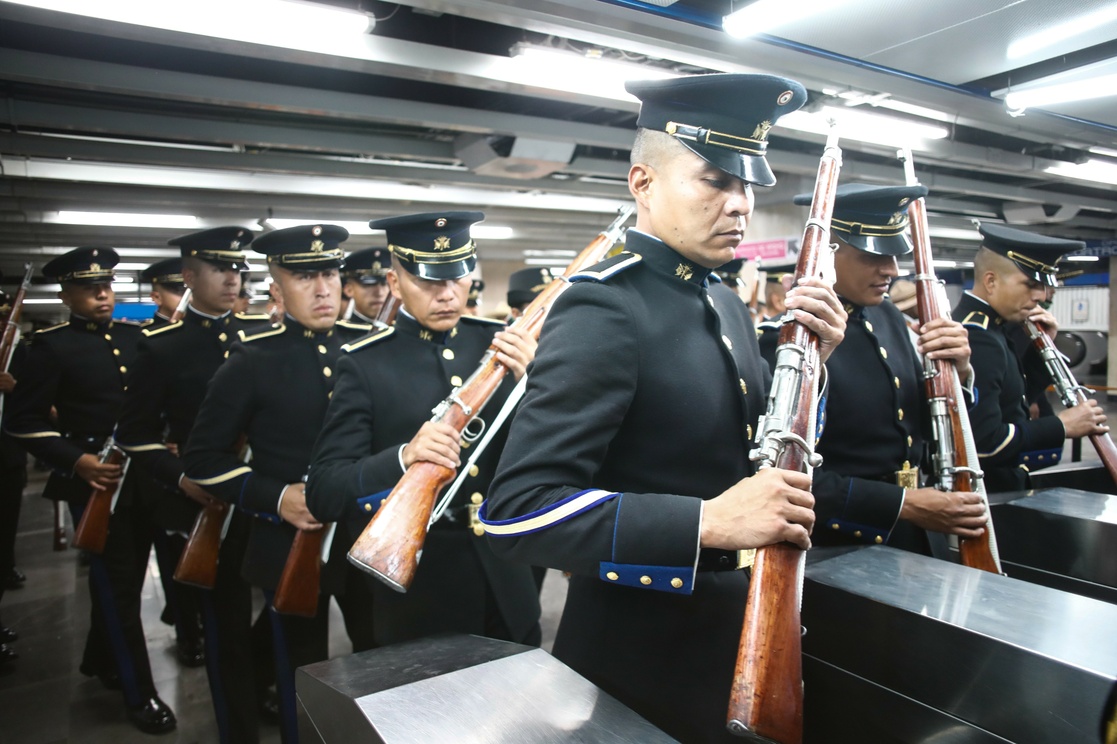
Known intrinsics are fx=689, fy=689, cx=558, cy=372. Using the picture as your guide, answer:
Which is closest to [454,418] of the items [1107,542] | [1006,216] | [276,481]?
[276,481]

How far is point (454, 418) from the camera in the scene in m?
2.14

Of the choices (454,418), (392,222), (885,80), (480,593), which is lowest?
(480,593)

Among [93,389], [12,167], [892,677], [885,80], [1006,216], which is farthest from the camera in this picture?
[1006,216]

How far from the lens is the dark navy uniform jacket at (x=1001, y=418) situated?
10.1 ft

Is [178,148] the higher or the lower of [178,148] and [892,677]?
the higher

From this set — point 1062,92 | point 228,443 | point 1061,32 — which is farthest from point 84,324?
point 1062,92

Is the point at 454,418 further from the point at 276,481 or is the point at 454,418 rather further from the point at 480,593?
the point at 276,481

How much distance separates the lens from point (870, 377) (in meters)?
2.37

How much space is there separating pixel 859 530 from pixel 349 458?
169 centimetres

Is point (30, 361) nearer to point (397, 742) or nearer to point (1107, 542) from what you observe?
point (397, 742)

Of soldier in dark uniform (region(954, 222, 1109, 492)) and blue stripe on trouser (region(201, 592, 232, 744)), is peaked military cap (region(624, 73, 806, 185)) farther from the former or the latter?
blue stripe on trouser (region(201, 592, 232, 744))

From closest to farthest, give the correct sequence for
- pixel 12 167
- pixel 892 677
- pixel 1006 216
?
pixel 892 677 < pixel 12 167 < pixel 1006 216

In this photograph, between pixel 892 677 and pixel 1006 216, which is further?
pixel 1006 216

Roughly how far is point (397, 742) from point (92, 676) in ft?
13.8
